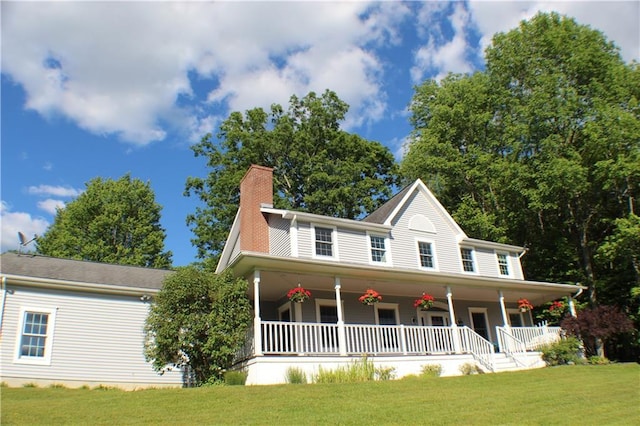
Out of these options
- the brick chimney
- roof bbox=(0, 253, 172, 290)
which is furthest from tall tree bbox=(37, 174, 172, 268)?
the brick chimney

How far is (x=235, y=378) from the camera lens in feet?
42.3

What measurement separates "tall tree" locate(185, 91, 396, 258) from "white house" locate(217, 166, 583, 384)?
11.8 metres

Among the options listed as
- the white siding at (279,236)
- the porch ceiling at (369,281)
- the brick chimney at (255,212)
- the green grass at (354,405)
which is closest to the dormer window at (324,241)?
the white siding at (279,236)

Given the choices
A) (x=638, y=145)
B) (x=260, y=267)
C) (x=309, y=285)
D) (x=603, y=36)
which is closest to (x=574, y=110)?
(x=638, y=145)

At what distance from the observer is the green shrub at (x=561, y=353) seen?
18484 millimetres

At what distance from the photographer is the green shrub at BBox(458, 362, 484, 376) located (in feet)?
52.1

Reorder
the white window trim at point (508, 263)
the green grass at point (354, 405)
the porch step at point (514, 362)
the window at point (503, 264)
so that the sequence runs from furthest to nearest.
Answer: the window at point (503, 264), the white window trim at point (508, 263), the porch step at point (514, 362), the green grass at point (354, 405)

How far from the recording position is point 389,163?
38406 mm

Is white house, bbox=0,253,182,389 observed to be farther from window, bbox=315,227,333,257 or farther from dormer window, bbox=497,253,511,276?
dormer window, bbox=497,253,511,276

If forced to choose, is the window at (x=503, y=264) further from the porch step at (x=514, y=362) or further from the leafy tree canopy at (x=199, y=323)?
the leafy tree canopy at (x=199, y=323)

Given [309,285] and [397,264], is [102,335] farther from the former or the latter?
[397,264]

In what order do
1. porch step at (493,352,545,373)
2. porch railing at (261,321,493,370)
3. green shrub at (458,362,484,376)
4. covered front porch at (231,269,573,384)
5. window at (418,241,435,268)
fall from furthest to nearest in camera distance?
window at (418,241,435,268)
porch step at (493,352,545,373)
green shrub at (458,362,484,376)
porch railing at (261,321,493,370)
covered front porch at (231,269,573,384)

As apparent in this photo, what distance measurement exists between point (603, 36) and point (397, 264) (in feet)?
68.5

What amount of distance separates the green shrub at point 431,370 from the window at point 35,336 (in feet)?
37.9
